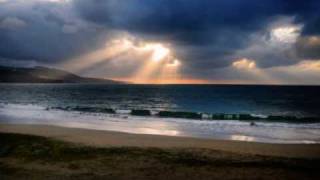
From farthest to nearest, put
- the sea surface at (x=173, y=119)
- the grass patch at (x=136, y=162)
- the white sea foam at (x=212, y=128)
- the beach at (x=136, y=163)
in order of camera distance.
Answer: the sea surface at (x=173, y=119) < the white sea foam at (x=212, y=128) < the grass patch at (x=136, y=162) < the beach at (x=136, y=163)

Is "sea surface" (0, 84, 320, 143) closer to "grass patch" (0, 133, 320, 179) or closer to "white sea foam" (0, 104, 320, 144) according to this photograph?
"white sea foam" (0, 104, 320, 144)

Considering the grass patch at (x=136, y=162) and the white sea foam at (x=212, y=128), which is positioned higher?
the grass patch at (x=136, y=162)

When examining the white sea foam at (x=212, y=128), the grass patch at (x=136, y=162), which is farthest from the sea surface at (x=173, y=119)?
the grass patch at (x=136, y=162)

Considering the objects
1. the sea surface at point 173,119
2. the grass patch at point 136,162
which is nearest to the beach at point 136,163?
the grass patch at point 136,162

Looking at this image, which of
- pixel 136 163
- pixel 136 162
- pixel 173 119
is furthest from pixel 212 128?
pixel 136 163

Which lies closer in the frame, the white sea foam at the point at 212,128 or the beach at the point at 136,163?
the beach at the point at 136,163

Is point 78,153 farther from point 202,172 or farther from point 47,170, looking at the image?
point 202,172

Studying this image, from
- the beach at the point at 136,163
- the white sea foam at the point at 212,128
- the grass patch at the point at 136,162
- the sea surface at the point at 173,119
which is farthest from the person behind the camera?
the sea surface at the point at 173,119

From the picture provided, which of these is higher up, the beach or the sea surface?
the beach

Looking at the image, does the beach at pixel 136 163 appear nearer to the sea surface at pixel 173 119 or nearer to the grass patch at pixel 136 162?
the grass patch at pixel 136 162

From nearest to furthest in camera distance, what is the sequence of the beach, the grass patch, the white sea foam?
1. the beach
2. the grass patch
3. the white sea foam

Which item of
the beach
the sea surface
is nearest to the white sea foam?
the sea surface

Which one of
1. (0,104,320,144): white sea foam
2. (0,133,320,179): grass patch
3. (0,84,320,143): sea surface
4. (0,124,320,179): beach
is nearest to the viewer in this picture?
(0,124,320,179): beach

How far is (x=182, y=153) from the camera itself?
16.0m
